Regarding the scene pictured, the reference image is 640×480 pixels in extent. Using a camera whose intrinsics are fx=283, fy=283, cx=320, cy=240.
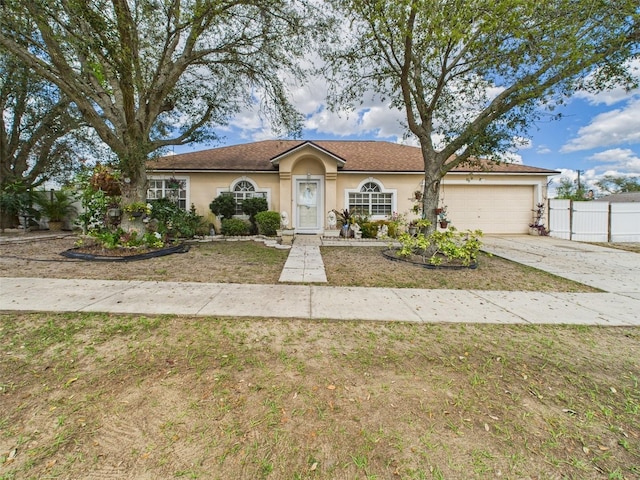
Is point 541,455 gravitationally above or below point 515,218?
below

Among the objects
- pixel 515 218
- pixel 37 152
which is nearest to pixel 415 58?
pixel 515 218

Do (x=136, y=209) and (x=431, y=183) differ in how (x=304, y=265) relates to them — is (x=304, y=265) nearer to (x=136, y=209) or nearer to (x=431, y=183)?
(x=431, y=183)

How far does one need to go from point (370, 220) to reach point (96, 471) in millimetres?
12645

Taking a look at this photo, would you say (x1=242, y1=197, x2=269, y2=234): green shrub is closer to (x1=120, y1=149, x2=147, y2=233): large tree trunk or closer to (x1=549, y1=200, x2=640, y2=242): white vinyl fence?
(x1=120, y1=149, x2=147, y2=233): large tree trunk

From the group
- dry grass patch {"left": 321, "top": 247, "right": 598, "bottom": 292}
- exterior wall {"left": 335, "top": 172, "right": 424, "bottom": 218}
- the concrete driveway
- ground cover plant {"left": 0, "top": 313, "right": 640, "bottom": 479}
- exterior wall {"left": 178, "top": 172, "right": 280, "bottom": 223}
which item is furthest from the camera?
exterior wall {"left": 335, "top": 172, "right": 424, "bottom": 218}

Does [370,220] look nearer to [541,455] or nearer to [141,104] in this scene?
[141,104]

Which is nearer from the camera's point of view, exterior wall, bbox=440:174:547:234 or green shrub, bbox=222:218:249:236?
green shrub, bbox=222:218:249:236

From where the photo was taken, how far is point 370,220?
44.4ft

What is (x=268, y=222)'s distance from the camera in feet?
39.3

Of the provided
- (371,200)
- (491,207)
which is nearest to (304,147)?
(371,200)

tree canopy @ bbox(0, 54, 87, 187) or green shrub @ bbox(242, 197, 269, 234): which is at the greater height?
tree canopy @ bbox(0, 54, 87, 187)

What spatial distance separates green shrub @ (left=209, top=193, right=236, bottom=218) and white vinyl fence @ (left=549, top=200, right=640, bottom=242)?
1579 cm

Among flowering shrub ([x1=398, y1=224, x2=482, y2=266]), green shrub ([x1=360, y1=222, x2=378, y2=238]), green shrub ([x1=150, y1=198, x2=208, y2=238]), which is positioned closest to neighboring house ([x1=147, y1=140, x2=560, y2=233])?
green shrub ([x1=360, y1=222, x2=378, y2=238])

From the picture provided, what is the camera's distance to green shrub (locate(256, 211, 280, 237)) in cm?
1197
